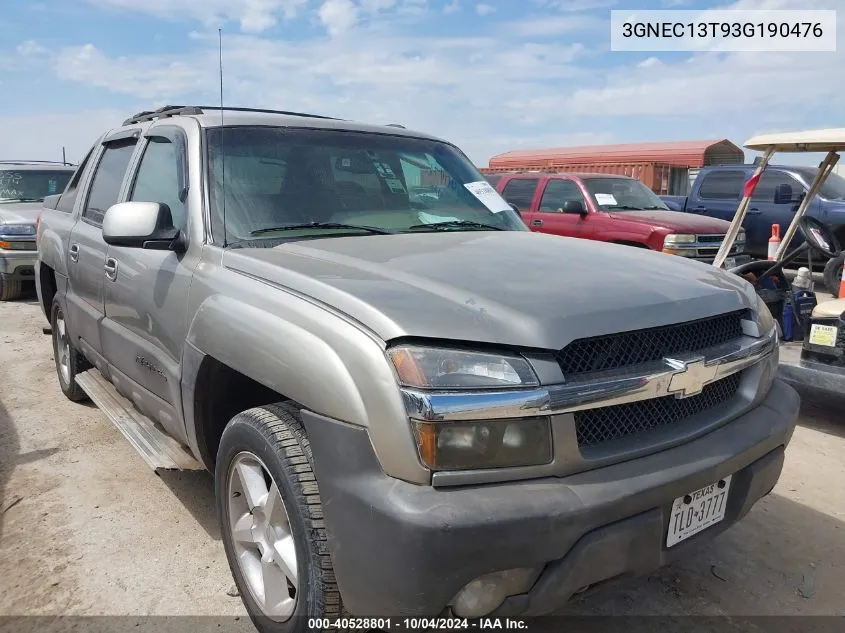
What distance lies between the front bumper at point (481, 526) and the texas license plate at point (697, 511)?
53mm

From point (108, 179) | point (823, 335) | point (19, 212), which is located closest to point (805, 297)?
point (823, 335)

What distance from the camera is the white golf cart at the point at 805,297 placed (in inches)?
172

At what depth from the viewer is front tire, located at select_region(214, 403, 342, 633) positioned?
6.57 feet

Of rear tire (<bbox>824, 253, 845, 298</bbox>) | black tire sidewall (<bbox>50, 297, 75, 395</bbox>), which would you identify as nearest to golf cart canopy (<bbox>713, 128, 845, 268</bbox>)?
rear tire (<bbox>824, 253, 845, 298</bbox>)

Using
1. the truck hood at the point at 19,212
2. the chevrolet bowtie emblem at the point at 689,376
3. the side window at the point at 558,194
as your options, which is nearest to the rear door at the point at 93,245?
the chevrolet bowtie emblem at the point at 689,376

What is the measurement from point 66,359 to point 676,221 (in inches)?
269

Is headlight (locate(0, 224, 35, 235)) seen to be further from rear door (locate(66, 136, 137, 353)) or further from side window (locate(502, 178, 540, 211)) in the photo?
side window (locate(502, 178, 540, 211))

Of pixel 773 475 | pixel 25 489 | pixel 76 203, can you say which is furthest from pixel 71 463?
pixel 773 475

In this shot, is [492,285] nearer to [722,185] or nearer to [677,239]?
[677,239]

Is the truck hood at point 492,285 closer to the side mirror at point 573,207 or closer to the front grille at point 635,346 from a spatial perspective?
the front grille at point 635,346

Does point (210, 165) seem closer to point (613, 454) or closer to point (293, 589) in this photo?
point (293, 589)

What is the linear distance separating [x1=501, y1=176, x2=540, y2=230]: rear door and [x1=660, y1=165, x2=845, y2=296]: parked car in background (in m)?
3.26

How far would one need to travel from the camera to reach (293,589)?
226 centimetres

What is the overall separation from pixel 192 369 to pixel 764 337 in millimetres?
2115
